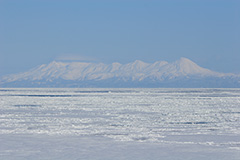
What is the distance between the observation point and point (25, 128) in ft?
66.9

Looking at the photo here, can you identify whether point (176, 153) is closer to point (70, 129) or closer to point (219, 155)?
point (219, 155)

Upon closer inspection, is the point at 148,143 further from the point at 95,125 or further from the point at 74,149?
the point at 95,125

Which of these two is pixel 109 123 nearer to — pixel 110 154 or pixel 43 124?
pixel 43 124

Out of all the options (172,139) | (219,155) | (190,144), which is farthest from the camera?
(172,139)

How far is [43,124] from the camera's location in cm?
2236

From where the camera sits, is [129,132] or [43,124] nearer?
[129,132]

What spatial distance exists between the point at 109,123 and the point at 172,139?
702cm

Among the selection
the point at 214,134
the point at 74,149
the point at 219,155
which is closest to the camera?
the point at 219,155

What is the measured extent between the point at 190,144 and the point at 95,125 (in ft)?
Answer: 25.3

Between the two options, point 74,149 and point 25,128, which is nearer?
point 74,149

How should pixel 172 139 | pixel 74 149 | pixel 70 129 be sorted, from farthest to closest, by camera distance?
1. pixel 70 129
2. pixel 172 139
3. pixel 74 149

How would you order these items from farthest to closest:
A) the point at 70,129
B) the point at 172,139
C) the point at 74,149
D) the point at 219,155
Result: the point at 70,129, the point at 172,139, the point at 74,149, the point at 219,155

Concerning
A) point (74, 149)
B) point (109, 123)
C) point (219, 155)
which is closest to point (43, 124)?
point (109, 123)

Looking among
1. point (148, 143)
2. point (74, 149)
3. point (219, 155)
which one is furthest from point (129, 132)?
point (219, 155)
